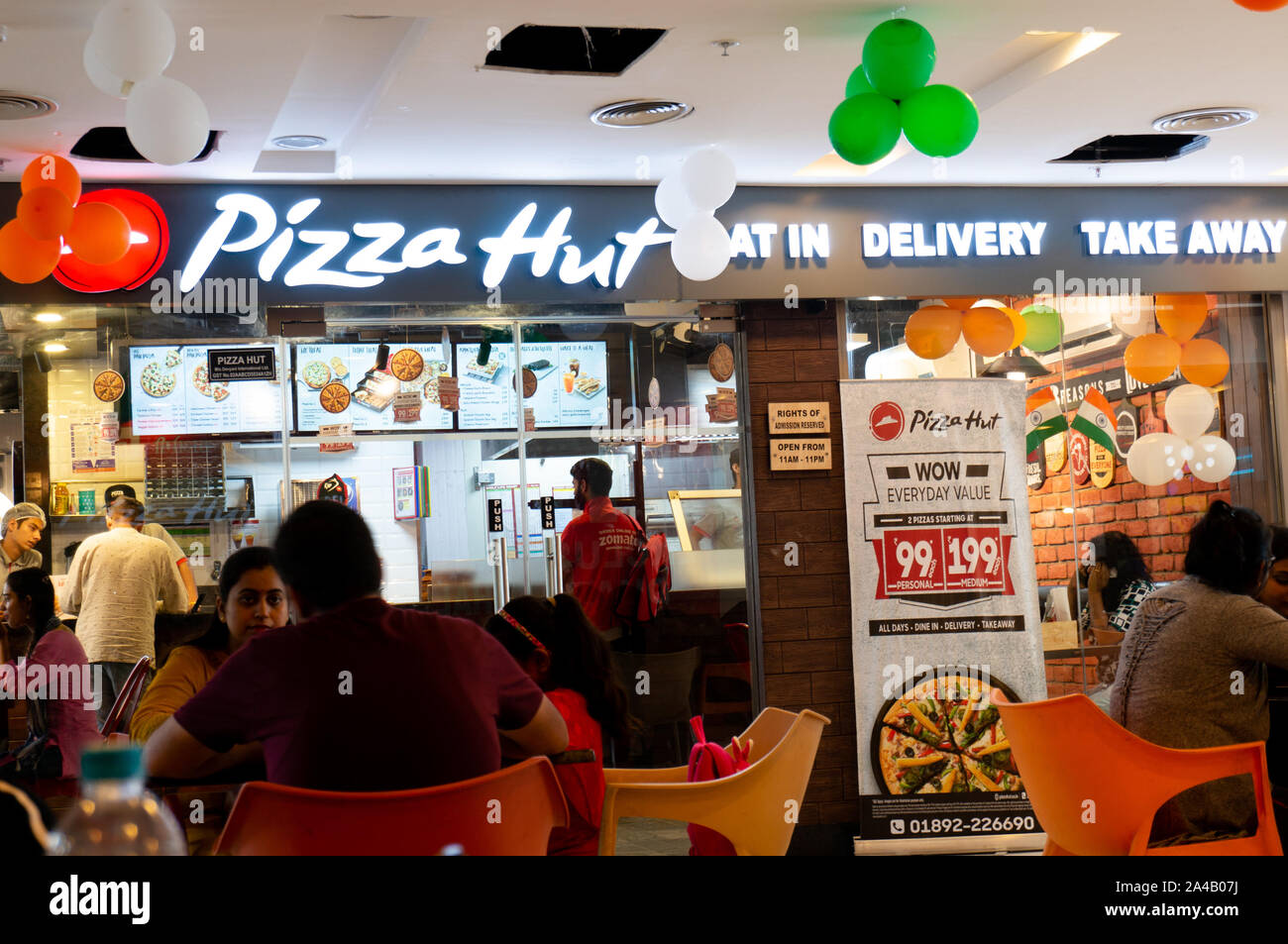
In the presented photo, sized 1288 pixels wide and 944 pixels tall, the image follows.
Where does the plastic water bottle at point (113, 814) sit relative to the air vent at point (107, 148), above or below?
below

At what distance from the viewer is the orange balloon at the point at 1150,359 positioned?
634 cm

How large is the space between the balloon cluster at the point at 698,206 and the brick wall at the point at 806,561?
93 centimetres

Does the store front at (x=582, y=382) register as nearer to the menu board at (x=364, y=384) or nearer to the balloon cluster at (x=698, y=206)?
the menu board at (x=364, y=384)

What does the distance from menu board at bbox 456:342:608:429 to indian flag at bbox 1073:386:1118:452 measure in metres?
2.51

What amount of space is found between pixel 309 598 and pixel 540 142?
3.34 m

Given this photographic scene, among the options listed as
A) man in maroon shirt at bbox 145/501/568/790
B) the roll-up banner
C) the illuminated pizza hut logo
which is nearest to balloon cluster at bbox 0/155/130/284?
the illuminated pizza hut logo

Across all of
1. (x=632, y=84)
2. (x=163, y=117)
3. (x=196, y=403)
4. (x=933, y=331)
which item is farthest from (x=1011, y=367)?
(x=163, y=117)

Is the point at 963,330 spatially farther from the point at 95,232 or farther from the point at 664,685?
the point at 95,232

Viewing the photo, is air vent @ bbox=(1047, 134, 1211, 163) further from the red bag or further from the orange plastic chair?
the orange plastic chair

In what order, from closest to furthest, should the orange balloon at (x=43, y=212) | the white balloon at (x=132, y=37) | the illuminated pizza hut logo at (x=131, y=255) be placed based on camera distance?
the white balloon at (x=132, y=37) → the orange balloon at (x=43, y=212) → the illuminated pizza hut logo at (x=131, y=255)

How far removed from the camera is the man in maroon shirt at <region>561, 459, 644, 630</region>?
606 centimetres

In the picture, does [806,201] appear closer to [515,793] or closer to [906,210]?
[906,210]

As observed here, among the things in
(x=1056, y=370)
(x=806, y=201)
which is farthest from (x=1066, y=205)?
(x=806, y=201)

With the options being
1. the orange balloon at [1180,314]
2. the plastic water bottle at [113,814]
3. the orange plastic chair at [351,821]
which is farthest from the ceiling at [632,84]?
the plastic water bottle at [113,814]
